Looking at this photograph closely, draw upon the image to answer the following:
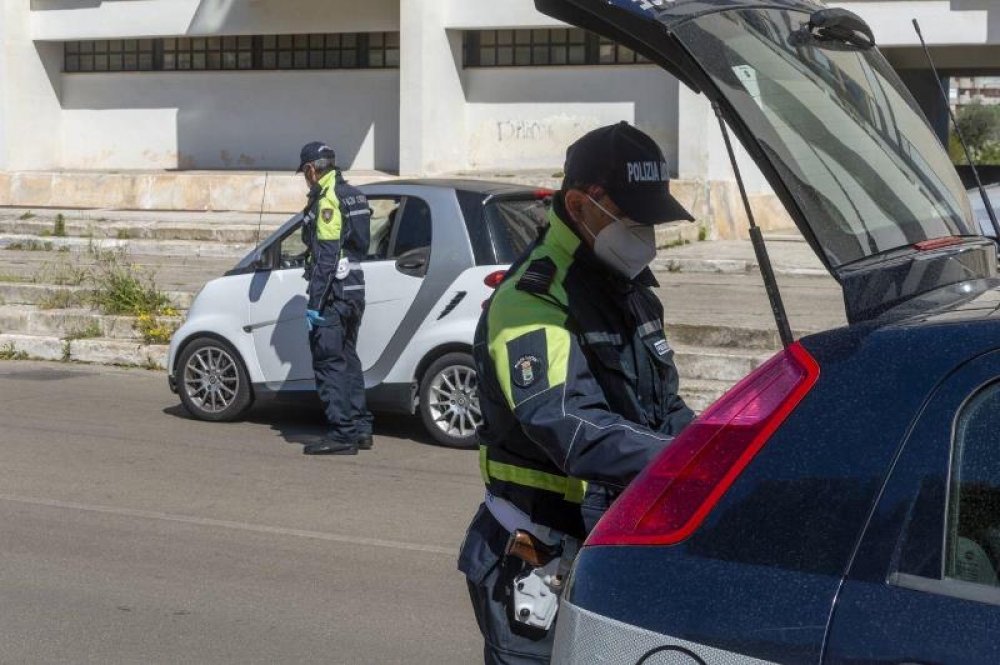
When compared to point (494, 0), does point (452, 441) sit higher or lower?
lower

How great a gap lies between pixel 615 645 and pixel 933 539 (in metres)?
0.63

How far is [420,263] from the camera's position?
9.80 metres

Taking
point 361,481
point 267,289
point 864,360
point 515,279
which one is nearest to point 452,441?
point 361,481

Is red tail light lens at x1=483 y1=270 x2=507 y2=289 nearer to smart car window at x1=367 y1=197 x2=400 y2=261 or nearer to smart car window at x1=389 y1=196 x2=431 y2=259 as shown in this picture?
smart car window at x1=389 y1=196 x2=431 y2=259

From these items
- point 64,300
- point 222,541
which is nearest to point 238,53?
point 64,300

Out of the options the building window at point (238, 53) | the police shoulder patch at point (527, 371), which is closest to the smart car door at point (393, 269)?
the police shoulder patch at point (527, 371)

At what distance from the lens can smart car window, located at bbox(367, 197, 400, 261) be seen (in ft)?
32.8

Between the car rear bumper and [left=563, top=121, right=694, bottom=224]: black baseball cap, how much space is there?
0.93 meters

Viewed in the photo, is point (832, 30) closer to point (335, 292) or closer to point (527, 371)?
point (527, 371)

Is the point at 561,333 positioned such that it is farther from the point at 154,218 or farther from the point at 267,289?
the point at 154,218

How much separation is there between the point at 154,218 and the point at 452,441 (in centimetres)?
1383

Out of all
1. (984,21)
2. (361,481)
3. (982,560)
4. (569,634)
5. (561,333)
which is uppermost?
(984,21)

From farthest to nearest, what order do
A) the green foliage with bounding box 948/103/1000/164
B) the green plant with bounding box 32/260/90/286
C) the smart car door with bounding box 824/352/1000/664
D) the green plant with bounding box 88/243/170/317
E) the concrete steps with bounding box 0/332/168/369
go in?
the green foliage with bounding box 948/103/1000/164 < the green plant with bounding box 32/260/90/286 < the green plant with bounding box 88/243/170/317 < the concrete steps with bounding box 0/332/168/369 < the smart car door with bounding box 824/352/1000/664

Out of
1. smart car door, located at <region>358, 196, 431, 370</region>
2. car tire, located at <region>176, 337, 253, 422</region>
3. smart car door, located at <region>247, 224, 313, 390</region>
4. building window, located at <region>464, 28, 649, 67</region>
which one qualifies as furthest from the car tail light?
building window, located at <region>464, 28, 649, 67</region>
